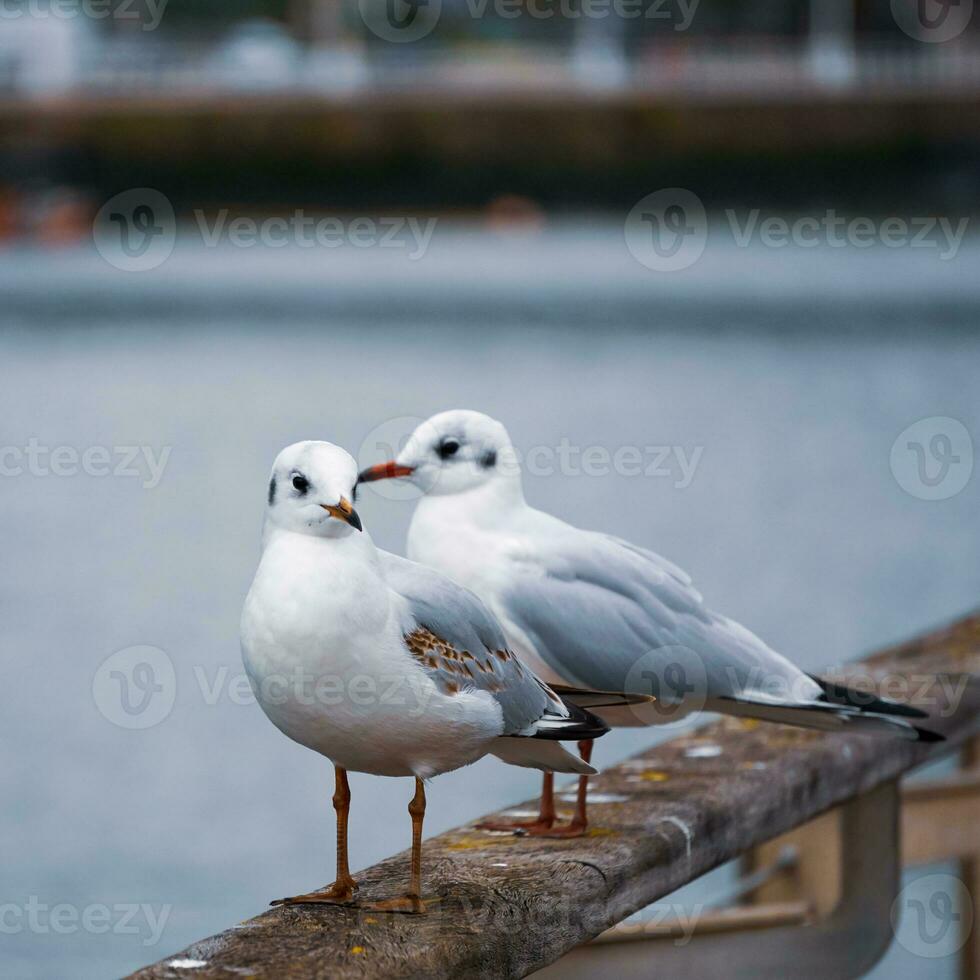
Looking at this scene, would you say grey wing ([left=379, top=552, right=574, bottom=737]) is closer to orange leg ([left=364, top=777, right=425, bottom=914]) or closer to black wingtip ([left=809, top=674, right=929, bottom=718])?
orange leg ([left=364, top=777, right=425, bottom=914])

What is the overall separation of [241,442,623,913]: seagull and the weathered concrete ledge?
0.33 feet

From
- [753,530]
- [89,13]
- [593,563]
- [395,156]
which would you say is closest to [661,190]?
[395,156]

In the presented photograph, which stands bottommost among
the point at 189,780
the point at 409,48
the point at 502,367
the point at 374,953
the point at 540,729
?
the point at 189,780

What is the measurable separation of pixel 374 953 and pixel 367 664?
348mm

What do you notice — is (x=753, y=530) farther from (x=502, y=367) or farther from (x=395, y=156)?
(x=395, y=156)

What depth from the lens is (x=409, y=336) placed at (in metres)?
32.4

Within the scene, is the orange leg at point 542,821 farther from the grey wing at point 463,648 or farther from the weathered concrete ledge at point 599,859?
the grey wing at point 463,648

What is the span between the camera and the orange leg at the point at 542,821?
275 centimetres

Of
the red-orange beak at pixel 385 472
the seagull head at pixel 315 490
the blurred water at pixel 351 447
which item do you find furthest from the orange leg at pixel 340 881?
the blurred water at pixel 351 447

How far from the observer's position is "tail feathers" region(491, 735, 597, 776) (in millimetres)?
2420

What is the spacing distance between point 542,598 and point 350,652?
0.83 m

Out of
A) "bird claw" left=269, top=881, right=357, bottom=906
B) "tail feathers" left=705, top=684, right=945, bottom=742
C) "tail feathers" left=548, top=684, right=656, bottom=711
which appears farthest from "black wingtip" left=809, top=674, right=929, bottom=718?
"bird claw" left=269, top=881, right=357, bottom=906

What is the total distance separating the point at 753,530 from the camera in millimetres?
15078

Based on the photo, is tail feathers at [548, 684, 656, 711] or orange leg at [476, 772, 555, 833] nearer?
tail feathers at [548, 684, 656, 711]
